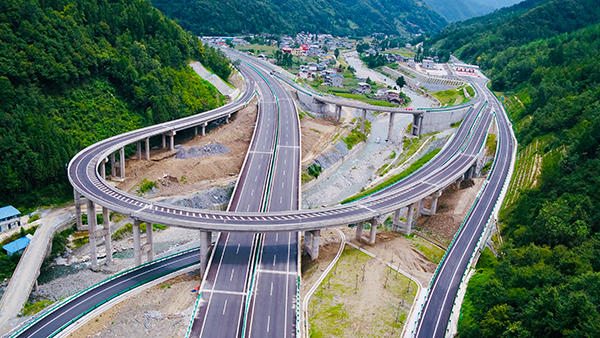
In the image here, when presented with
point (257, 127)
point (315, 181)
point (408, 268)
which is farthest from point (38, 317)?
point (257, 127)

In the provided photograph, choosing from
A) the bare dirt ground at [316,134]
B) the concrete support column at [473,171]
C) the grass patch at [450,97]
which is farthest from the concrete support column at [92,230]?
the grass patch at [450,97]

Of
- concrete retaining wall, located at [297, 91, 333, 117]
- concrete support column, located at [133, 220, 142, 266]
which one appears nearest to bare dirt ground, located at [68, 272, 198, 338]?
concrete support column, located at [133, 220, 142, 266]

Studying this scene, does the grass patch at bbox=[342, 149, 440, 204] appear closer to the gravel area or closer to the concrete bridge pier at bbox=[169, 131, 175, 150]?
the gravel area

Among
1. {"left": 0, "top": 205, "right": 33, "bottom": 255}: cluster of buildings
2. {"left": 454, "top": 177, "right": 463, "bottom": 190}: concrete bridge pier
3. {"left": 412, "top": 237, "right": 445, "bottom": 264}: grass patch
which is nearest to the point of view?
{"left": 0, "top": 205, "right": 33, "bottom": 255}: cluster of buildings

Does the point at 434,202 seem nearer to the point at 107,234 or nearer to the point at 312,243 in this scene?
the point at 312,243

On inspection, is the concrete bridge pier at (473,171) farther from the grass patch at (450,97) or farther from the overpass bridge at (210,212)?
the grass patch at (450,97)

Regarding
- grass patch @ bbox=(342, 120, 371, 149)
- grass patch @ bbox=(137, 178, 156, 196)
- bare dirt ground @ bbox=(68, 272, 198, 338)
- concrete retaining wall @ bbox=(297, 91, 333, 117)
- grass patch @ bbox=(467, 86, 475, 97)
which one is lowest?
bare dirt ground @ bbox=(68, 272, 198, 338)

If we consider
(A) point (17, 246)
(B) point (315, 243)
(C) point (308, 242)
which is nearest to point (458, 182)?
(C) point (308, 242)
